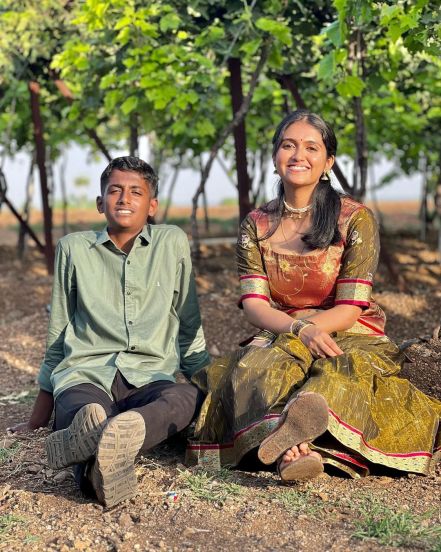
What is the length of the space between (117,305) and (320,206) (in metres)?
1.00

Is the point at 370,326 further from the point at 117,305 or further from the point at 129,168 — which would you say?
the point at 129,168

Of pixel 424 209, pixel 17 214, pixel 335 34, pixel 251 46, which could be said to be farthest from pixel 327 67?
pixel 424 209

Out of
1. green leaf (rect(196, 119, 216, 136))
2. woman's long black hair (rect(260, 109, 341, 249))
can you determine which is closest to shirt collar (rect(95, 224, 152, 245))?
woman's long black hair (rect(260, 109, 341, 249))

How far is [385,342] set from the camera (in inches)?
146

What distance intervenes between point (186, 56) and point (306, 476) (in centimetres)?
398

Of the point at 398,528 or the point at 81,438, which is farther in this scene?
the point at 81,438

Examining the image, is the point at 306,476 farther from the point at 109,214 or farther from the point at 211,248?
the point at 211,248

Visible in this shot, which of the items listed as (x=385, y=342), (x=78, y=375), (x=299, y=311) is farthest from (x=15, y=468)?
(x=385, y=342)

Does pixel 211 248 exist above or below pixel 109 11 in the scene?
below

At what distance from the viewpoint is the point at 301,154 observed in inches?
146

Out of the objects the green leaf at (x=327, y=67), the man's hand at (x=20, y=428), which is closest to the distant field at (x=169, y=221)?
the green leaf at (x=327, y=67)

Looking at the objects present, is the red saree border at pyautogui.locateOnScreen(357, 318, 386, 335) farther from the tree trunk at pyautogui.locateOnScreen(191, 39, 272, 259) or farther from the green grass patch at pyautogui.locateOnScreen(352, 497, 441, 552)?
the tree trunk at pyautogui.locateOnScreen(191, 39, 272, 259)

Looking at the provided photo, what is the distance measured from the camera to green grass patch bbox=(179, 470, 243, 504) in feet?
10.3

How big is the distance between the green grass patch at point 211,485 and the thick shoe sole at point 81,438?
0.45 m
